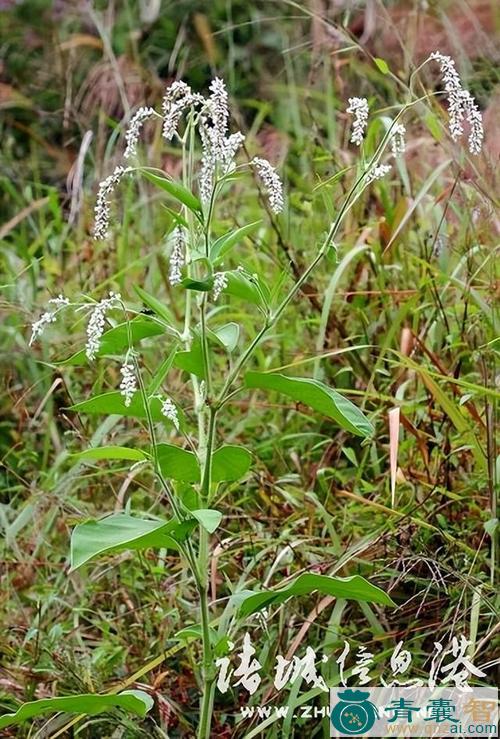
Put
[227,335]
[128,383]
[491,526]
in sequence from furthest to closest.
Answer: [491,526], [227,335], [128,383]

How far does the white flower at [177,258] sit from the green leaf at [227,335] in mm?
76

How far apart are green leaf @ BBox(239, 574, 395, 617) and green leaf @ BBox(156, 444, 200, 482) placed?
141mm

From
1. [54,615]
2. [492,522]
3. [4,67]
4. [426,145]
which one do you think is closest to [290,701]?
[492,522]

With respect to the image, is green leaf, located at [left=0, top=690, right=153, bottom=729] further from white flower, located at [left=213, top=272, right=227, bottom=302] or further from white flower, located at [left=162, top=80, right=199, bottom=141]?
white flower, located at [left=162, top=80, right=199, bottom=141]

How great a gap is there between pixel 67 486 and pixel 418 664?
66cm

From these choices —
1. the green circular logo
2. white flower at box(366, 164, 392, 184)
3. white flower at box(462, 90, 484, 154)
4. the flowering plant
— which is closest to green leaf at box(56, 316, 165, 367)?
the flowering plant

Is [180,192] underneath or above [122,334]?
above

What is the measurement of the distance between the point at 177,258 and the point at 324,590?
15.0 inches

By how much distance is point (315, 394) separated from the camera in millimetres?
1114

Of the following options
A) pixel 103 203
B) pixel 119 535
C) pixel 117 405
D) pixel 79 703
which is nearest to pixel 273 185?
pixel 103 203

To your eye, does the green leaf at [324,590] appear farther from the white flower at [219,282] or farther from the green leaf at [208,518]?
the white flower at [219,282]

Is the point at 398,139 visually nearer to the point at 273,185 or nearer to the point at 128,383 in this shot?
the point at 273,185

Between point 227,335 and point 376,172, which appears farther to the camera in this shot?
point 227,335

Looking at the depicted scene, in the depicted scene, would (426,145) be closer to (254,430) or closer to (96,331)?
(254,430)
